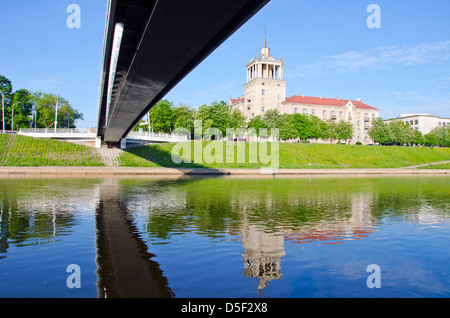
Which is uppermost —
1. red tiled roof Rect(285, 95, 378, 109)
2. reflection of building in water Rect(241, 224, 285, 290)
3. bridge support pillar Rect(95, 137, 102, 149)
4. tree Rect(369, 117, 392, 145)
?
red tiled roof Rect(285, 95, 378, 109)

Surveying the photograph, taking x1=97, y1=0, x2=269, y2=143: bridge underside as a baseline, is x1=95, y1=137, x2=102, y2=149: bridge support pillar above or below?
below

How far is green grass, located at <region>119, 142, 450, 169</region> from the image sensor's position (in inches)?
2058

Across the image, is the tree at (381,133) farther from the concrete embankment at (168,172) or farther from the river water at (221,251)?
the river water at (221,251)

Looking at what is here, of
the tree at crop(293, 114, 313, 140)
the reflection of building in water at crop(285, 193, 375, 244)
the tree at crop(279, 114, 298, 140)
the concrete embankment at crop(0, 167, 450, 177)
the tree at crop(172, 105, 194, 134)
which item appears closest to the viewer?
the reflection of building in water at crop(285, 193, 375, 244)

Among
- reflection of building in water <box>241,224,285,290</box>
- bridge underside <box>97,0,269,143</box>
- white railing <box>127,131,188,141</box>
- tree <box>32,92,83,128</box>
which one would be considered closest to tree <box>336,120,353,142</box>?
white railing <box>127,131,188,141</box>

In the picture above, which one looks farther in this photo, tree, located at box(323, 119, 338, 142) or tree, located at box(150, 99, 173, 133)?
tree, located at box(323, 119, 338, 142)

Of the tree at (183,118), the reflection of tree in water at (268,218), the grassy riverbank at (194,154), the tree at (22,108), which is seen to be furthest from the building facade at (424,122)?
the reflection of tree in water at (268,218)

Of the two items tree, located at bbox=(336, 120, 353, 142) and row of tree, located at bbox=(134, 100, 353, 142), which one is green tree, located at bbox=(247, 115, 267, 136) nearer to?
row of tree, located at bbox=(134, 100, 353, 142)

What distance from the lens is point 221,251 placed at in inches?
368

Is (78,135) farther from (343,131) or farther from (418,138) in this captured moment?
(418,138)

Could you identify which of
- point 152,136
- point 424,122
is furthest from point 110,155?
point 424,122

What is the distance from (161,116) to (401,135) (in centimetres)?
6931

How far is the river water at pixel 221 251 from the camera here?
22.6 ft

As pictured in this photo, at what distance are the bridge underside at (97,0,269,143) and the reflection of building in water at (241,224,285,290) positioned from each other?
6616 mm
